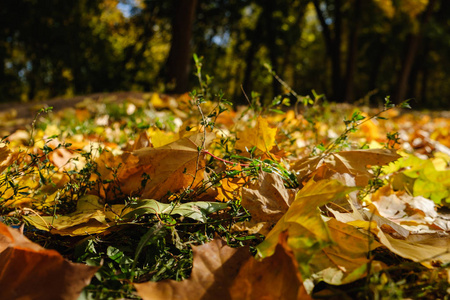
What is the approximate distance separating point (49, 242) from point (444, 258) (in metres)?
0.91

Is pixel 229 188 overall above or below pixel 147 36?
above

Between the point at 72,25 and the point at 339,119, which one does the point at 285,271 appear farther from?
the point at 72,25

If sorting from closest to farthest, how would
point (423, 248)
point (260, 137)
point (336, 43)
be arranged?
point (423, 248), point (260, 137), point (336, 43)

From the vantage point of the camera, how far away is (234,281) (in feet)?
2.00

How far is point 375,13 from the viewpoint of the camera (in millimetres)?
12727

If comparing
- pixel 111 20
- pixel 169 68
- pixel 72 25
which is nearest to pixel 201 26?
pixel 111 20

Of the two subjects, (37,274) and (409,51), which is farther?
(409,51)

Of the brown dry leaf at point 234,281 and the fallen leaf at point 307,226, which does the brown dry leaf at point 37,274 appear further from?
the fallen leaf at point 307,226

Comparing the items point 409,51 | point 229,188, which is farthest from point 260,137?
point 409,51

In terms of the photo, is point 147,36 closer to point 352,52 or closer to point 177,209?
point 352,52

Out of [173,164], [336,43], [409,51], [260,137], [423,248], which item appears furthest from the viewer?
[409,51]

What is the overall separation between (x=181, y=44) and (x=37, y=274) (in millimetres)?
6203

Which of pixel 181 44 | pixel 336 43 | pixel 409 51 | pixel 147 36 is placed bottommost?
pixel 409 51

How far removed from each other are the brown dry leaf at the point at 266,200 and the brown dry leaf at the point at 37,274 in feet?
1.28
